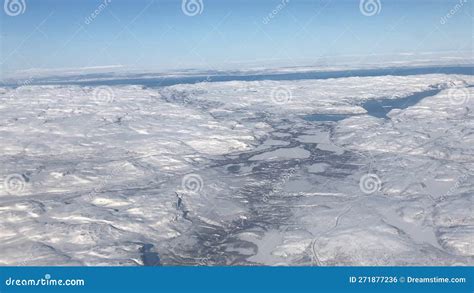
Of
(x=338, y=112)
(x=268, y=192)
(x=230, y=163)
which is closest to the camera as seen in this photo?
(x=268, y=192)

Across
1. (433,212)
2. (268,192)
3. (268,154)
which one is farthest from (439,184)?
(268,154)

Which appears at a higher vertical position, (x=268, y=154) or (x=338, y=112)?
(x=338, y=112)

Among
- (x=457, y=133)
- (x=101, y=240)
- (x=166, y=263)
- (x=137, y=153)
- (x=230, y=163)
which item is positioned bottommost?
(x=166, y=263)

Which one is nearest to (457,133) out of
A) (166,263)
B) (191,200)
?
(191,200)

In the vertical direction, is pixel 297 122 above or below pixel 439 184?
above

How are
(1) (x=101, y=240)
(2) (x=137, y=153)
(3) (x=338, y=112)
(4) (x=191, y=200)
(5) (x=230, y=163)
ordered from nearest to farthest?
(1) (x=101, y=240) < (4) (x=191, y=200) < (5) (x=230, y=163) < (2) (x=137, y=153) < (3) (x=338, y=112)

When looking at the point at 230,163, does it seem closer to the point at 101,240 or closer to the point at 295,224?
the point at 295,224

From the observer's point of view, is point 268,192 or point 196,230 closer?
point 196,230

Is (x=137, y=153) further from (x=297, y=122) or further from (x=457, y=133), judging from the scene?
(x=457, y=133)

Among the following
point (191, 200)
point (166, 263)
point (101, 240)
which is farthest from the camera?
point (191, 200)
